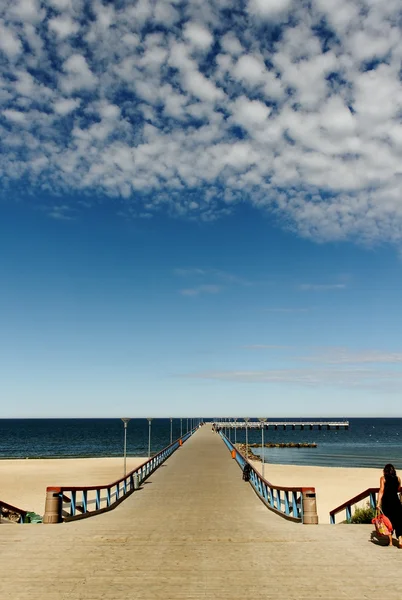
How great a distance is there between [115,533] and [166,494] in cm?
855

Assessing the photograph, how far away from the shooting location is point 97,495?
14.5m

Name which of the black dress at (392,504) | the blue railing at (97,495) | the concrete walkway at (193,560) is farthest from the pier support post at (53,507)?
→ the black dress at (392,504)

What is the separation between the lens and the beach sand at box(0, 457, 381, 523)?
2983 centimetres

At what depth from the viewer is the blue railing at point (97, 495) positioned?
41.4ft

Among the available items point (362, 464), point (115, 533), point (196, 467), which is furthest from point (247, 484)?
point (362, 464)

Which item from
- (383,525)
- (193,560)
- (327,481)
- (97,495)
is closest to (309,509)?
(383,525)

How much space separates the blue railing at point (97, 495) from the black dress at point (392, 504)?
7912mm

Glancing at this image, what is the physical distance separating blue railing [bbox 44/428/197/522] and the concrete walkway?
73cm

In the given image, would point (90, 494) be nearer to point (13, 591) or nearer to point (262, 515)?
point (262, 515)

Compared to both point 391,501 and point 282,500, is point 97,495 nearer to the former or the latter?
point 282,500

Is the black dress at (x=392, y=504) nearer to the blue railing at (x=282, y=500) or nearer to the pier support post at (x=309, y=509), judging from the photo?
the pier support post at (x=309, y=509)

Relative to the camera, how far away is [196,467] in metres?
29.4

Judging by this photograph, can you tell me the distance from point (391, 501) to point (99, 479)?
3344cm

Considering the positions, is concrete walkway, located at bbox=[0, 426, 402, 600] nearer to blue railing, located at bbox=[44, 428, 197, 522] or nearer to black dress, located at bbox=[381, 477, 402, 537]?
black dress, located at bbox=[381, 477, 402, 537]
